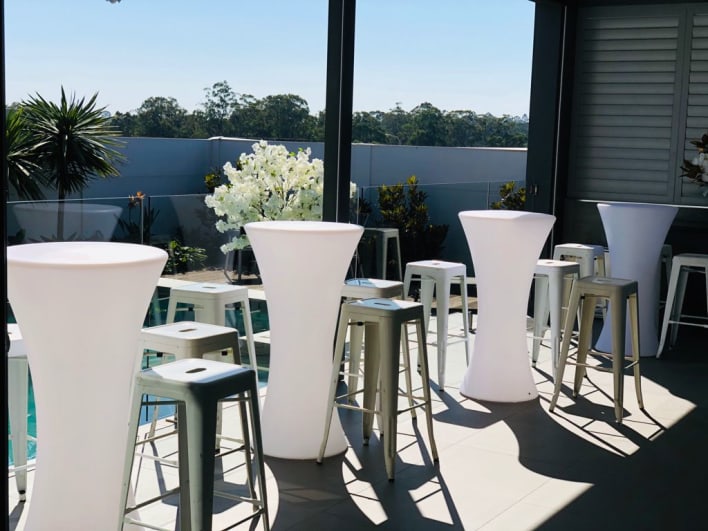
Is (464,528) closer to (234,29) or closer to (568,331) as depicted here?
(568,331)

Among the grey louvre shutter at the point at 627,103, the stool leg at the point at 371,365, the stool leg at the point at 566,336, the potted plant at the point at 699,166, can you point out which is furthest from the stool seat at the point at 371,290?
the grey louvre shutter at the point at 627,103

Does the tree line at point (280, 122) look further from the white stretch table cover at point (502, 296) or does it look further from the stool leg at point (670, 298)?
the stool leg at point (670, 298)

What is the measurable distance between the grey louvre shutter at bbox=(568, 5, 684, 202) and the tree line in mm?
1439

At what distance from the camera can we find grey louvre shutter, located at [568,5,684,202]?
294 inches

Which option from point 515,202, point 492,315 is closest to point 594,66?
point 515,202

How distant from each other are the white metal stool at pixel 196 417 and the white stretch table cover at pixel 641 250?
4.01 meters

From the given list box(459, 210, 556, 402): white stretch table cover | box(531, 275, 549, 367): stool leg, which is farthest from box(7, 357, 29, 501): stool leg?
A: box(531, 275, 549, 367): stool leg

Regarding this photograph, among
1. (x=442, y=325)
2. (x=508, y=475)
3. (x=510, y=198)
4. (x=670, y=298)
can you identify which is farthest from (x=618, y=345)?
(x=510, y=198)

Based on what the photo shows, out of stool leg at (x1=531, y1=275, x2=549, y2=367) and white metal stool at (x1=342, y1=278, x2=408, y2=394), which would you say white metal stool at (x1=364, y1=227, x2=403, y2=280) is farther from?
white metal stool at (x1=342, y1=278, x2=408, y2=394)

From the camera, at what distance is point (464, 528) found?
132 inches

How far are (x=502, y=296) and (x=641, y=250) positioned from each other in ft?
5.59

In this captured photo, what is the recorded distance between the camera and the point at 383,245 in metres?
5.88

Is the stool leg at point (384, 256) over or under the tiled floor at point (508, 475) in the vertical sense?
over

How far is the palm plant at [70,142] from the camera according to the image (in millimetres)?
3826
